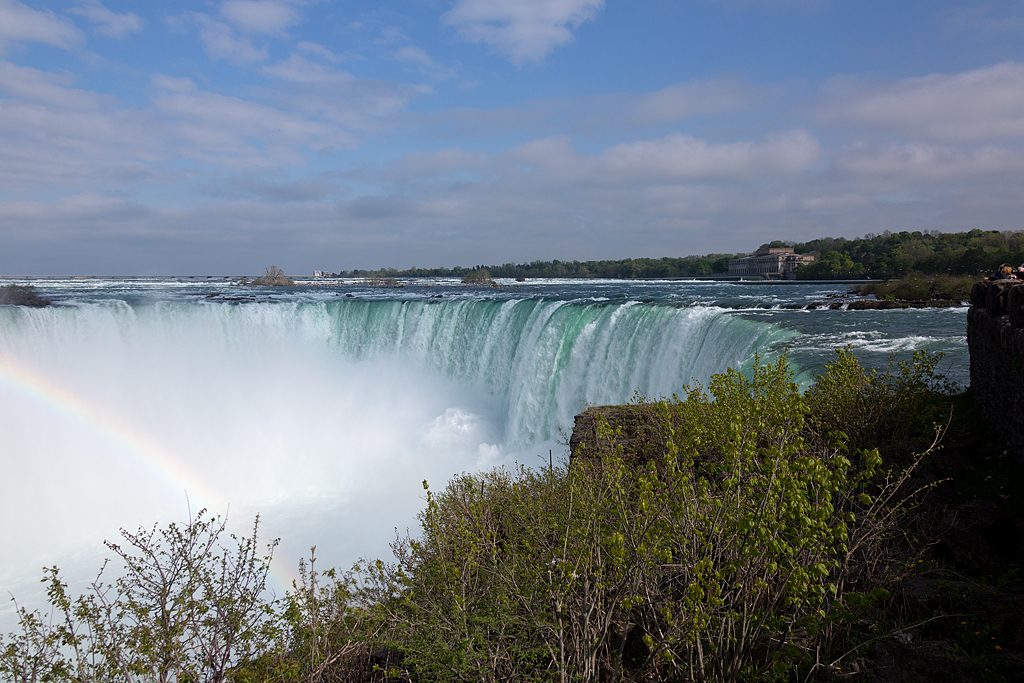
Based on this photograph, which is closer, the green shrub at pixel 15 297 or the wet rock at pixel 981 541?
the wet rock at pixel 981 541

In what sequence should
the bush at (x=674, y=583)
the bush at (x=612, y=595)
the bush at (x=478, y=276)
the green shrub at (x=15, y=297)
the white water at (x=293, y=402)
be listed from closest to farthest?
the bush at (x=674, y=583), the bush at (x=612, y=595), the white water at (x=293, y=402), the green shrub at (x=15, y=297), the bush at (x=478, y=276)

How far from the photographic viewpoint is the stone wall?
18.8 ft

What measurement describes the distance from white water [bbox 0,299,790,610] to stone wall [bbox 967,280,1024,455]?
20.1 ft

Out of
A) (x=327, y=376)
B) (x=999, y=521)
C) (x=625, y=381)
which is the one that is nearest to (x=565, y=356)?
(x=625, y=381)

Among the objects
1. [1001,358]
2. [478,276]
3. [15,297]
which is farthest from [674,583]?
[478,276]

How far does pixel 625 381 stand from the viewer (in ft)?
50.1

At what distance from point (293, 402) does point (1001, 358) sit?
21.9 metres

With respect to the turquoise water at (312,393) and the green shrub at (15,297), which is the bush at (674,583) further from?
the green shrub at (15,297)

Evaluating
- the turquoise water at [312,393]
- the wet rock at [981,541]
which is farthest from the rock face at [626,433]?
the turquoise water at [312,393]

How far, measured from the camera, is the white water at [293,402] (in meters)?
16.1

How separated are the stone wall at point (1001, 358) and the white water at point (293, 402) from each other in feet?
20.1

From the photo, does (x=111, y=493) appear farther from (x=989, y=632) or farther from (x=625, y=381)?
(x=989, y=632)

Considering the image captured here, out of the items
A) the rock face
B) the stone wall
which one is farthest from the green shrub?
the stone wall

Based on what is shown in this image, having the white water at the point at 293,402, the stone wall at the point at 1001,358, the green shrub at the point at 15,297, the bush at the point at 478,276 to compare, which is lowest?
the white water at the point at 293,402
